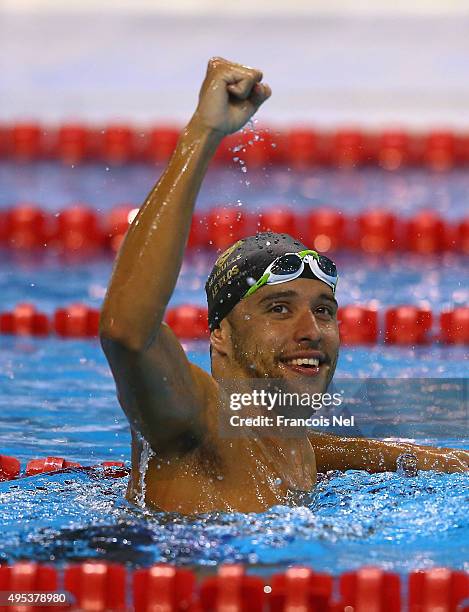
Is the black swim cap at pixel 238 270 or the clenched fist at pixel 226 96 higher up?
the clenched fist at pixel 226 96

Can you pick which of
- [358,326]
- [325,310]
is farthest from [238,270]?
[358,326]

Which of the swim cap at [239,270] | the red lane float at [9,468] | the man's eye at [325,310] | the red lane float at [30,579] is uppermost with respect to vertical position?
the swim cap at [239,270]

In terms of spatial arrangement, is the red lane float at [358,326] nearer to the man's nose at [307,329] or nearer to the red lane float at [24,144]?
the man's nose at [307,329]

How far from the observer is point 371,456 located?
312 centimetres

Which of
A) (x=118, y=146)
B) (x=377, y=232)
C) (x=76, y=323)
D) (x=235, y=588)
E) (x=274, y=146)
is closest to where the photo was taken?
(x=235, y=588)

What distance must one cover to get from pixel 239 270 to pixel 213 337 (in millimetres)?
164

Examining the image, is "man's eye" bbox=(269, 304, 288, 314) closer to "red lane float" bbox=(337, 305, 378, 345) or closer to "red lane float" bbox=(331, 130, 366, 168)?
"red lane float" bbox=(337, 305, 378, 345)

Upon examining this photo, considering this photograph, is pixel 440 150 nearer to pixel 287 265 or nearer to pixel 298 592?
pixel 287 265

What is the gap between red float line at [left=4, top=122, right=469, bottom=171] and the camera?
739 centimetres

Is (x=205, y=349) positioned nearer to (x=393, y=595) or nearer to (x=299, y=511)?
(x=299, y=511)

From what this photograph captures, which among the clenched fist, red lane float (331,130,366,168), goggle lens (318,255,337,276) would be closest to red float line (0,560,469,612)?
goggle lens (318,255,337,276)

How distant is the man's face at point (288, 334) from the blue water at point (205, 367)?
0.33 m

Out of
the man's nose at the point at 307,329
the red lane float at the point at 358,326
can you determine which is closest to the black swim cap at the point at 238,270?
the man's nose at the point at 307,329

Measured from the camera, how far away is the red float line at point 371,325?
16.7ft
